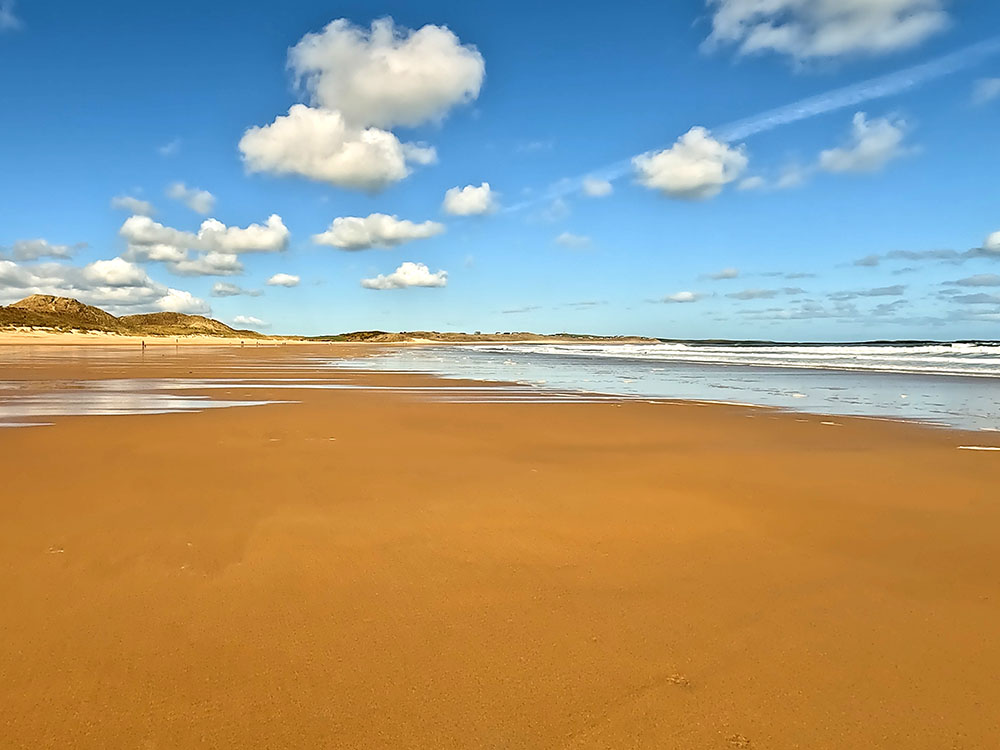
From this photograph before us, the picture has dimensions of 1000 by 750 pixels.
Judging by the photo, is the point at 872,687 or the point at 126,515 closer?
the point at 872,687

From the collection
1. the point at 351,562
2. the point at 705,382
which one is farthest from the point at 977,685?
the point at 705,382

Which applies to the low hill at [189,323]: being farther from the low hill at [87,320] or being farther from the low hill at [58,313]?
the low hill at [58,313]

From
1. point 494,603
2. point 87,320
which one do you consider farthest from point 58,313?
point 494,603

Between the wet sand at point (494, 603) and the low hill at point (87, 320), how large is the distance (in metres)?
84.8

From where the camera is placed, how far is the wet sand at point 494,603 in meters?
2.16

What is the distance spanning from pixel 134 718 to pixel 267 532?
6.14ft

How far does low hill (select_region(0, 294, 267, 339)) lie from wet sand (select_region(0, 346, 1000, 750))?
84.8m

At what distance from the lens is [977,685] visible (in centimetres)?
237

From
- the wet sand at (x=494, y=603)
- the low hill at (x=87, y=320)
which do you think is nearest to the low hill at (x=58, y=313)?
A: the low hill at (x=87, y=320)

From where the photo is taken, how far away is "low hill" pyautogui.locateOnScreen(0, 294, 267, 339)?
82.1 metres

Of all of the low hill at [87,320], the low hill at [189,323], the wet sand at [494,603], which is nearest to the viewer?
the wet sand at [494,603]

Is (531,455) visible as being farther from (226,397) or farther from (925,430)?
(226,397)

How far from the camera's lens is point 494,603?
3.03 m

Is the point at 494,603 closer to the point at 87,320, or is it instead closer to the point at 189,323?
the point at 87,320
